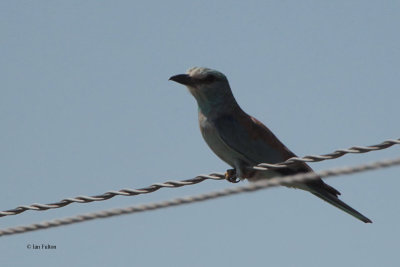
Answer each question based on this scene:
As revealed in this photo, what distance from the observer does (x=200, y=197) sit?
12.4 feet

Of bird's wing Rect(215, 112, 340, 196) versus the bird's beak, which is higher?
the bird's beak

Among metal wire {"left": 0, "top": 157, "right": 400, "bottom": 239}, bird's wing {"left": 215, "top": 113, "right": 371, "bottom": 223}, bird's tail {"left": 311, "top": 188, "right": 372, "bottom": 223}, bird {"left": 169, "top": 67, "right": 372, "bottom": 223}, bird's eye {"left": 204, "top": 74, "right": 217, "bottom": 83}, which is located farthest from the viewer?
bird's eye {"left": 204, "top": 74, "right": 217, "bottom": 83}

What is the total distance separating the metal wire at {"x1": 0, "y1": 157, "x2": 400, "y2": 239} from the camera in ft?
10.9

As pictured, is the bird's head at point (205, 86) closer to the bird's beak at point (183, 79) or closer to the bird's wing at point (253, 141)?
the bird's beak at point (183, 79)

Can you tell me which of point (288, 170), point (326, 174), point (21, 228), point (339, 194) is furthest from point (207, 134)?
point (326, 174)

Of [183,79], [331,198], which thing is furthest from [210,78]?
[331,198]

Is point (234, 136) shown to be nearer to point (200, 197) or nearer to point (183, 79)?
point (183, 79)

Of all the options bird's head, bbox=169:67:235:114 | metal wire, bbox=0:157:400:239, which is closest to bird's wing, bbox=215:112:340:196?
bird's head, bbox=169:67:235:114

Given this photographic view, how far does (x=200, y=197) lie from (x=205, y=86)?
12.3 feet

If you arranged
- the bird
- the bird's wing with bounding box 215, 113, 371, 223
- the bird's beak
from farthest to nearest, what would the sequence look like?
the bird's beak, the bird's wing with bounding box 215, 113, 371, 223, the bird

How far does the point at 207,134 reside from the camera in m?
7.24

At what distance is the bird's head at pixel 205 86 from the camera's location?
24.3 ft

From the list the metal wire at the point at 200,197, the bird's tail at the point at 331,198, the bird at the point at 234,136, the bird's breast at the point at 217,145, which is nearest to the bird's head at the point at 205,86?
the bird at the point at 234,136

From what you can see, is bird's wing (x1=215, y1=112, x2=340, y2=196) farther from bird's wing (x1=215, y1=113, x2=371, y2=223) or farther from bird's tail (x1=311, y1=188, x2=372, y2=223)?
bird's tail (x1=311, y1=188, x2=372, y2=223)
